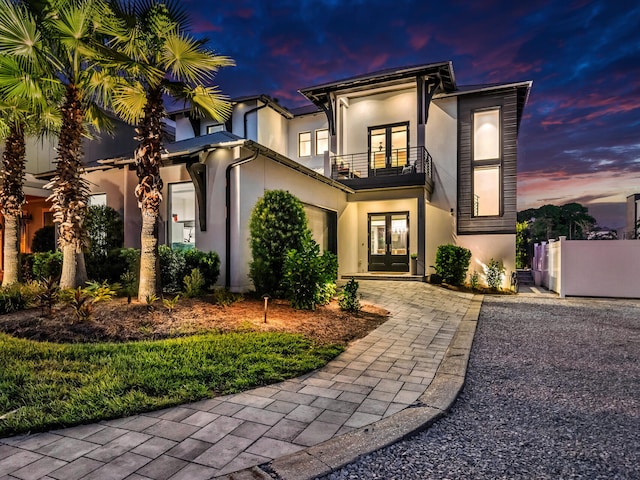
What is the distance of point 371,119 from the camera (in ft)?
50.6

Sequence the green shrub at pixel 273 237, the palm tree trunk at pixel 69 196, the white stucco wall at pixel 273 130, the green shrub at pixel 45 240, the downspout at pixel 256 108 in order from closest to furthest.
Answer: the palm tree trunk at pixel 69 196 < the green shrub at pixel 273 237 < the green shrub at pixel 45 240 < the downspout at pixel 256 108 < the white stucco wall at pixel 273 130

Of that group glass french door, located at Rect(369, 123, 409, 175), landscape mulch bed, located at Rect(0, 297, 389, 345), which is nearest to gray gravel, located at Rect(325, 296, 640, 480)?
landscape mulch bed, located at Rect(0, 297, 389, 345)

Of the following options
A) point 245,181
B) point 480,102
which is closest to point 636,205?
point 480,102

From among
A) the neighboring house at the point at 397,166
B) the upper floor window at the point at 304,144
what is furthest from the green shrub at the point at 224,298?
the upper floor window at the point at 304,144

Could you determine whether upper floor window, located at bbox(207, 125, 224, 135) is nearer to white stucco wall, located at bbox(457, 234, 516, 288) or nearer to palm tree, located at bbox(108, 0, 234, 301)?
palm tree, located at bbox(108, 0, 234, 301)

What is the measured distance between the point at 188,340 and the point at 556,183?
89.7ft

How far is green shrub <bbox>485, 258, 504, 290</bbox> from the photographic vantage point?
13031 mm

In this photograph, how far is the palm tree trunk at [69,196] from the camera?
751 cm

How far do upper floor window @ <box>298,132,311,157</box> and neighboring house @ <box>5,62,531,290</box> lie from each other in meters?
0.14

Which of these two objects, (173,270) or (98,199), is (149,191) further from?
(98,199)

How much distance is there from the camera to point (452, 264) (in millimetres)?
12781

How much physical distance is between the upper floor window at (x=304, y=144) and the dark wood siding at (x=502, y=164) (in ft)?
22.6

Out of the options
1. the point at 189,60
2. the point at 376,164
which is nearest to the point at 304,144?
the point at 376,164

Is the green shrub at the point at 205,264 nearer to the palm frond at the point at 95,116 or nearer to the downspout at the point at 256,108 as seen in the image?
the palm frond at the point at 95,116
